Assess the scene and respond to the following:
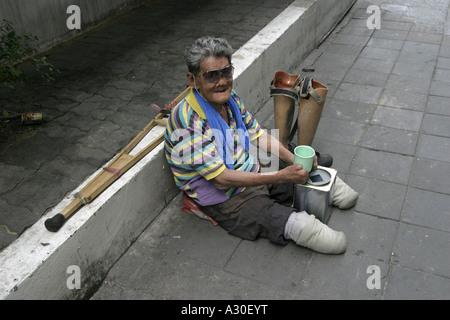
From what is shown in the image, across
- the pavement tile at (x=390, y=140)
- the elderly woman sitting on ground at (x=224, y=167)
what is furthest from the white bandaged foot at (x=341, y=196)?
the pavement tile at (x=390, y=140)

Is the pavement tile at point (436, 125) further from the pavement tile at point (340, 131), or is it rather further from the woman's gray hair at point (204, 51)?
the woman's gray hair at point (204, 51)

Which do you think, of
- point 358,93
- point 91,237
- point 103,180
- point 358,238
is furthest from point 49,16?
point 358,238

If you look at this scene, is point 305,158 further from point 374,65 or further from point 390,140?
point 374,65

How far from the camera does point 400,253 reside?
2.97 m

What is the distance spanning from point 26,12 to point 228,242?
3.60 metres

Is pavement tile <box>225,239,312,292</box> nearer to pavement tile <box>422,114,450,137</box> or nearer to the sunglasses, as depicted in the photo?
the sunglasses

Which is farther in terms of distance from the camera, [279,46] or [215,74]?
[279,46]

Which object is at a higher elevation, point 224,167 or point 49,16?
point 49,16

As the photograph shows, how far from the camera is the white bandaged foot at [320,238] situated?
2922mm

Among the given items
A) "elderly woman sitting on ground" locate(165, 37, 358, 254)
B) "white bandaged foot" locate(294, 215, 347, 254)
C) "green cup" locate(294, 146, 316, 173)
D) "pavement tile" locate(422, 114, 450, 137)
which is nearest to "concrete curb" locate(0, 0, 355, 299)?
"elderly woman sitting on ground" locate(165, 37, 358, 254)

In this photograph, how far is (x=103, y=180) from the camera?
284 centimetres

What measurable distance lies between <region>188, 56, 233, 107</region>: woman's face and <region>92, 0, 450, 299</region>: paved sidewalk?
3.28 ft

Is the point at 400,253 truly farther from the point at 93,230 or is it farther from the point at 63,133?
the point at 63,133

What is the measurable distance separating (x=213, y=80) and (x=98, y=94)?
1882 mm
